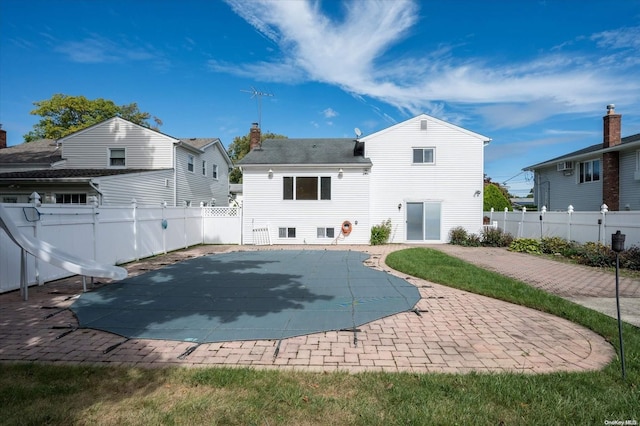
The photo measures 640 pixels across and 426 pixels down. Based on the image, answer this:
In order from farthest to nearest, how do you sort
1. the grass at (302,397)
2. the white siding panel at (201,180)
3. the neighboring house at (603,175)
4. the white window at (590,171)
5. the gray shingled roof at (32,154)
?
the white siding panel at (201,180), the gray shingled roof at (32,154), the white window at (590,171), the neighboring house at (603,175), the grass at (302,397)

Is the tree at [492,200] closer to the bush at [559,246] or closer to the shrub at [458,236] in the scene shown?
the shrub at [458,236]

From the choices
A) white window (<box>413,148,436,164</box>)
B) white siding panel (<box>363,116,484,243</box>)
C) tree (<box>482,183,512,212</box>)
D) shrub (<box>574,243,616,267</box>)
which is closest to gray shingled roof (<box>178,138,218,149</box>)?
white siding panel (<box>363,116,484,243</box>)

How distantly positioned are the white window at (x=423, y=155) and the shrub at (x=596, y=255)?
7400mm

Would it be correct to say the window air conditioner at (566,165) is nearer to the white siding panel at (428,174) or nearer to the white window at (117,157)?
the white siding panel at (428,174)

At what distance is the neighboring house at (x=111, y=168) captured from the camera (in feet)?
51.0

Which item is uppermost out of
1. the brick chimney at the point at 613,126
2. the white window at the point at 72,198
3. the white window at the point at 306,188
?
the brick chimney at the point at 613,126

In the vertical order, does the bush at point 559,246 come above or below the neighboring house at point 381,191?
below

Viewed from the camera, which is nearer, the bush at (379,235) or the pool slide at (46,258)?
the pool slide at (46,258)

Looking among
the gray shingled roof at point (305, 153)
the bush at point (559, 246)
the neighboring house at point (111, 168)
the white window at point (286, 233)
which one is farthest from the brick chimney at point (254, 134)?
the bush at point (559, 246)

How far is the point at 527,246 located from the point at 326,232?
8.66 m

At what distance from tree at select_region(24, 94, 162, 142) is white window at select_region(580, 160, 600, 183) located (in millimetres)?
37878

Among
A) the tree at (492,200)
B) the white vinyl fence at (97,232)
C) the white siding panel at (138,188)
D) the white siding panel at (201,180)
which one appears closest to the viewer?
the white vinyl fence at (97,232)

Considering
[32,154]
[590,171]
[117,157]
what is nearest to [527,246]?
[590,171]

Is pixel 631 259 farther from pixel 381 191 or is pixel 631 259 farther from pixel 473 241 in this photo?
pixel 381 191
